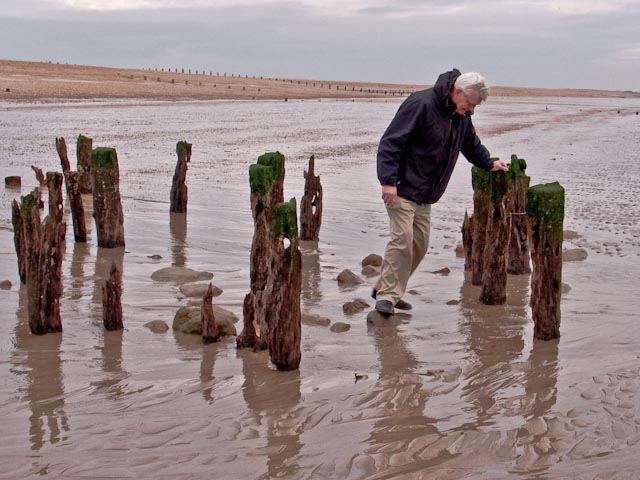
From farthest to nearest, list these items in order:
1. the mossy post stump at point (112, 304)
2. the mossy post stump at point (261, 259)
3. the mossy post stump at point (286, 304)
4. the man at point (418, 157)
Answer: the man at point (418, 157) → the mossy post stump at point (112, 304) → the mossy post stump at point (261, 259) → the mossy post stump at point (286, 304)

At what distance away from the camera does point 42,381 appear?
5738mm

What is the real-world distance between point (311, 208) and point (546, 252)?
4.64 metres

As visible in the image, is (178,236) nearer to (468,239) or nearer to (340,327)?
(468,239)

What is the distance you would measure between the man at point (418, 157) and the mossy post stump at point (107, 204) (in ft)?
11.8

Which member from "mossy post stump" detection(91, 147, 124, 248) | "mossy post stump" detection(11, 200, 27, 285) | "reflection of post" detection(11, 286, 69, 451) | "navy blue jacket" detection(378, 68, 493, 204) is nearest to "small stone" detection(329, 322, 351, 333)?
"navy blue jacket" detection(378, 68, 493, 204)

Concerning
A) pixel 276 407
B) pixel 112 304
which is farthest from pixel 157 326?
pixel 276 407

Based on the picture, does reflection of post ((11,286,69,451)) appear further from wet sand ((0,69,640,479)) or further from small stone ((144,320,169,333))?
small stone ((144,320,169,333))

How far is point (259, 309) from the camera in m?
6.52

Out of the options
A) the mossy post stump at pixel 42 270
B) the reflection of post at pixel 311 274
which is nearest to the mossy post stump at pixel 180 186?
the reflection of post at pixel 311 274

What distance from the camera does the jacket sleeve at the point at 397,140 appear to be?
7312 millimetres

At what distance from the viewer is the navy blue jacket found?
24.0ft

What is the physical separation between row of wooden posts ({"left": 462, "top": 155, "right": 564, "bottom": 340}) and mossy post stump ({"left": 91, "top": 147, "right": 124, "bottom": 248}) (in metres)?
3.91

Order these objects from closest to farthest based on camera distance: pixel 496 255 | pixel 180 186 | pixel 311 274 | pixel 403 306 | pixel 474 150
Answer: pixel 474 150 → pixel 403 306 → pixel 496 255 → pixel 311 274 → pixel 180 186

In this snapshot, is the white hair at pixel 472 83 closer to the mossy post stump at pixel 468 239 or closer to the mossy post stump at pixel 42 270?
the mossy post stump at pixel 468 239
